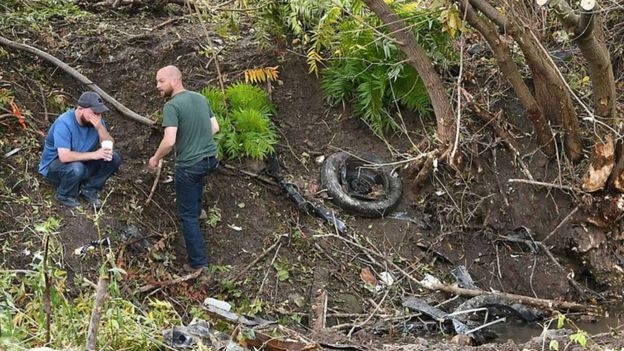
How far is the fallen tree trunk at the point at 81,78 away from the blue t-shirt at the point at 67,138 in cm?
143

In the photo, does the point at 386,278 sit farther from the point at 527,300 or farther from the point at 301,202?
the point at 527,300

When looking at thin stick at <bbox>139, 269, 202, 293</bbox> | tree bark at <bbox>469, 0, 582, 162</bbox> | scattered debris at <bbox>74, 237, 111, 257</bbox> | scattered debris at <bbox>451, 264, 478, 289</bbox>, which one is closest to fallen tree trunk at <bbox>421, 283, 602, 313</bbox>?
scattered debris at <bbox>451, 264, 478, 289</bbox>

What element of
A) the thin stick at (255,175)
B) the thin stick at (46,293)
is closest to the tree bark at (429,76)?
the thin stick at (255,175)

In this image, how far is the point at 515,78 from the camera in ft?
24.1

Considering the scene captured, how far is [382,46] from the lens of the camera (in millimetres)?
8086

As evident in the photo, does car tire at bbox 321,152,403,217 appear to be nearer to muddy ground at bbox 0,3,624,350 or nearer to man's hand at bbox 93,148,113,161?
muddy ground at bbox 0,3,624,350

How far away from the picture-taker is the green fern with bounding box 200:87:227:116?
25.9 ft

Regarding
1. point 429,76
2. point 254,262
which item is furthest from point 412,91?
point 254,262

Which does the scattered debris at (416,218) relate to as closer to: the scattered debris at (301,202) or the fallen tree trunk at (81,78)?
the scattered debris at (301,202)

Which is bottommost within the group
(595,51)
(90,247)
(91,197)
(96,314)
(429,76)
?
(90,247)

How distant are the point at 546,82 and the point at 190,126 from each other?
12.3 feet

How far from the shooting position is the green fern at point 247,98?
317 inches

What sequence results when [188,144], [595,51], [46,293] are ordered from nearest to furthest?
[46,293] → [188,144] → [595,51]

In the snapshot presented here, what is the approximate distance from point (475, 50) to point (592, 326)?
12.6 feet
